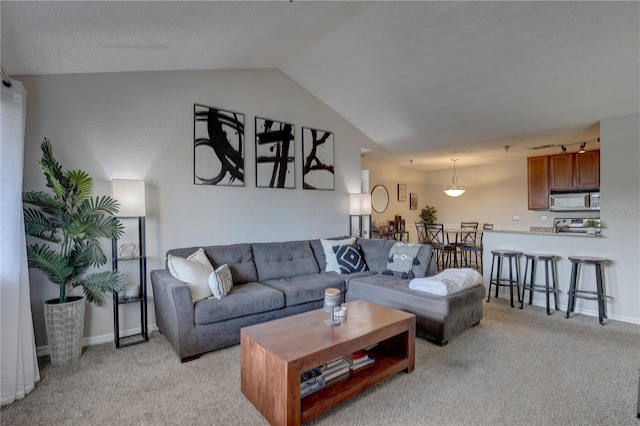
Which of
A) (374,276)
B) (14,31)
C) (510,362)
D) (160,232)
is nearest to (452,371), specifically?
(510,362)

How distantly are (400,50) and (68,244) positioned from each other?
3689 millimetres

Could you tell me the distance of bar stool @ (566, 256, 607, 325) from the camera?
3409mm

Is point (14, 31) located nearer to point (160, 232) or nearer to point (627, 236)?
point (160, 232)

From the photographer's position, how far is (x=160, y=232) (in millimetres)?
3215

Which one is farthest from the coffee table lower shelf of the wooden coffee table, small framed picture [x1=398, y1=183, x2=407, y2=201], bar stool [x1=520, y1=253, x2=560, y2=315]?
small framed picture [x1=398, y1=183, x2=407, y2=201]

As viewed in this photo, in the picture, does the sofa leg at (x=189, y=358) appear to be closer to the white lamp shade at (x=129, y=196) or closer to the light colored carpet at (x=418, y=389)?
the light colored carpet at (x=418, y=389)

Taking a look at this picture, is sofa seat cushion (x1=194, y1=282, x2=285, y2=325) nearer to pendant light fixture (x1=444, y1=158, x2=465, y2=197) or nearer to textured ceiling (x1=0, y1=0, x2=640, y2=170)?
textured ceiling (x1=0, y1=0, x2=640, y2=170)

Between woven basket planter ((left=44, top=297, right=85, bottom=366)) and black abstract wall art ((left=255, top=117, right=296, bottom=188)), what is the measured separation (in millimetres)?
→ 2200

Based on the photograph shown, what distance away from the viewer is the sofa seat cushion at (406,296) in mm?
2787

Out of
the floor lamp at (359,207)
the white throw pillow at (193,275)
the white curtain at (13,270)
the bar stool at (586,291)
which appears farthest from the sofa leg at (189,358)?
the bar stool at (586,291)

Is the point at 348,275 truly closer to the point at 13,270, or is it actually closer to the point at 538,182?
the point at 13,270

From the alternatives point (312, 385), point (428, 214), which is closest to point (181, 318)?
point (312, 385)

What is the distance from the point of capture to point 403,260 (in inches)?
141

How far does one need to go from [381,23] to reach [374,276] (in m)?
2.64
